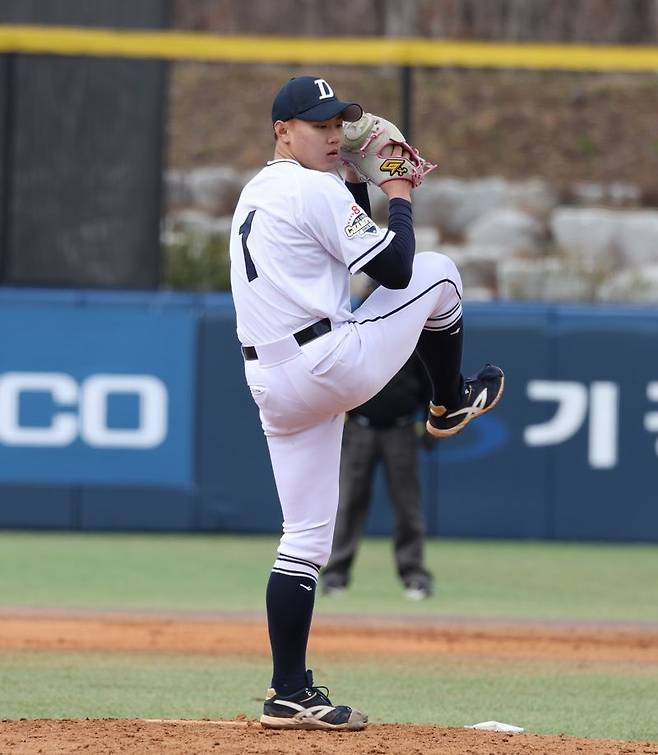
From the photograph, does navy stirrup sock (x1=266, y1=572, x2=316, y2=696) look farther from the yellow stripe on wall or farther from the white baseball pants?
the yellow stripe on wall

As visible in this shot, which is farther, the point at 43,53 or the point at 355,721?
the point at 43,53

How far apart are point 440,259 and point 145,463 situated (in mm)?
7937

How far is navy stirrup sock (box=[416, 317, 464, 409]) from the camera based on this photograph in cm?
523

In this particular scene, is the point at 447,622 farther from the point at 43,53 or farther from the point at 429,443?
the point at 43,53

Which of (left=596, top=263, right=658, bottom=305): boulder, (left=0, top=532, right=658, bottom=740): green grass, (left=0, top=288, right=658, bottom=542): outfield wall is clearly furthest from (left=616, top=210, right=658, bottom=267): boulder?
(left=0, top=532, right=658, bottom=740): green grass

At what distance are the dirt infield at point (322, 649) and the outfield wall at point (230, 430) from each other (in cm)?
404

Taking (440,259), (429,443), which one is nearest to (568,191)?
(429,443)

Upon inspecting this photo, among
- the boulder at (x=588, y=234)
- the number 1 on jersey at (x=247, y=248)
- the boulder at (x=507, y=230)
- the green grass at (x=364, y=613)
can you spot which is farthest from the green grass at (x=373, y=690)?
the boulder at (x=507, y=230)

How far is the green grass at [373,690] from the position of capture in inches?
239

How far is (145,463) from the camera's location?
12.8 metres

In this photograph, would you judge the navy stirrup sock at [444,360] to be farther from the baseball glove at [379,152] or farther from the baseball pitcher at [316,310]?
the baseball glove at [379,152]

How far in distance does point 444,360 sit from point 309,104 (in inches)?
37.3

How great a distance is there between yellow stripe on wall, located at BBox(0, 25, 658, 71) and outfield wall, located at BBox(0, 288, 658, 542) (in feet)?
6.53

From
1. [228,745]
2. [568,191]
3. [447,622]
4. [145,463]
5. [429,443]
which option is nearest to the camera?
[228,745]
